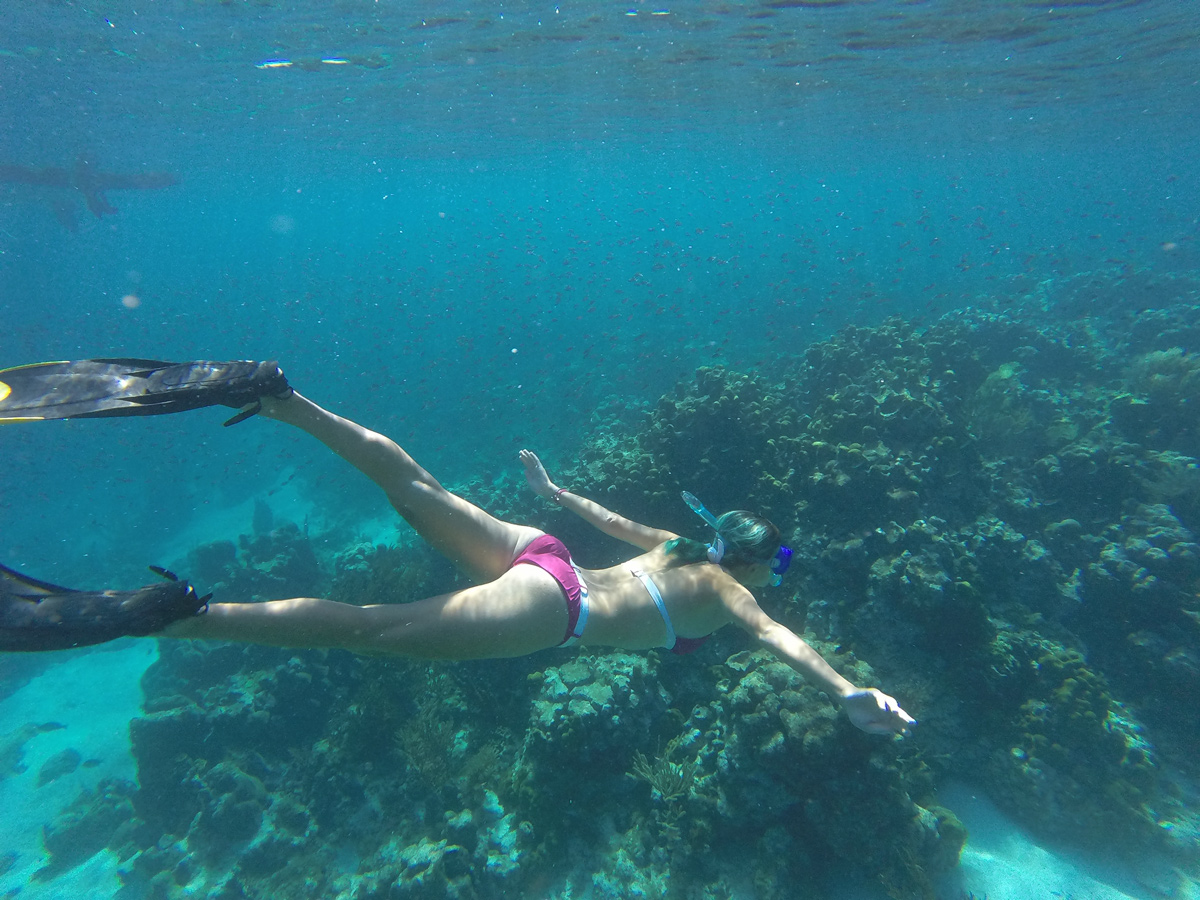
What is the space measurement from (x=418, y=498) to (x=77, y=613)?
1856mm

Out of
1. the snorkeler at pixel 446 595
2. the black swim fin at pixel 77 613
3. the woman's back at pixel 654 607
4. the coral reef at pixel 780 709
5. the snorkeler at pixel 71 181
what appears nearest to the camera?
the black swim fin at pixel 77 613

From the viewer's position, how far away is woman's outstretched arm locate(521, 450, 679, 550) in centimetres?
464

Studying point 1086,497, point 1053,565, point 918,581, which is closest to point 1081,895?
point 918,581

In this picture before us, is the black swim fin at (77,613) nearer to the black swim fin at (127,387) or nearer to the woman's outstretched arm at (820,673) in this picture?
the black swim fin at (127,387)

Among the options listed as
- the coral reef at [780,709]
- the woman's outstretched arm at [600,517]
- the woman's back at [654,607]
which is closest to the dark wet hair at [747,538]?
the woman's back at [654,607]

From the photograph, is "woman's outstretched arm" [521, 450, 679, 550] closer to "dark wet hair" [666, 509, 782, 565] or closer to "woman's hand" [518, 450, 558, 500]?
"woman's hand" [518, 450, 558, 500]

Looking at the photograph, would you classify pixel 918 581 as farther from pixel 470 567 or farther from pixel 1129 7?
pixel 1129 7

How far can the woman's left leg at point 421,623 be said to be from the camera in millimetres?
2723

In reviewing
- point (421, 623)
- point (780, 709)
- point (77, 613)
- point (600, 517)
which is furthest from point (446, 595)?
point (780, 709)

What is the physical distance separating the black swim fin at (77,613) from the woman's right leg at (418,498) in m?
1.34

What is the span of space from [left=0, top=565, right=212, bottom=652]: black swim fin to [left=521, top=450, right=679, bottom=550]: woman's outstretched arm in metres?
2.83

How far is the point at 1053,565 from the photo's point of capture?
20.5 ft

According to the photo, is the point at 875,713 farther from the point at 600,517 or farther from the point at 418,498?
the point at 418,498

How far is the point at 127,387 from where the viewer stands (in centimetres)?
316
